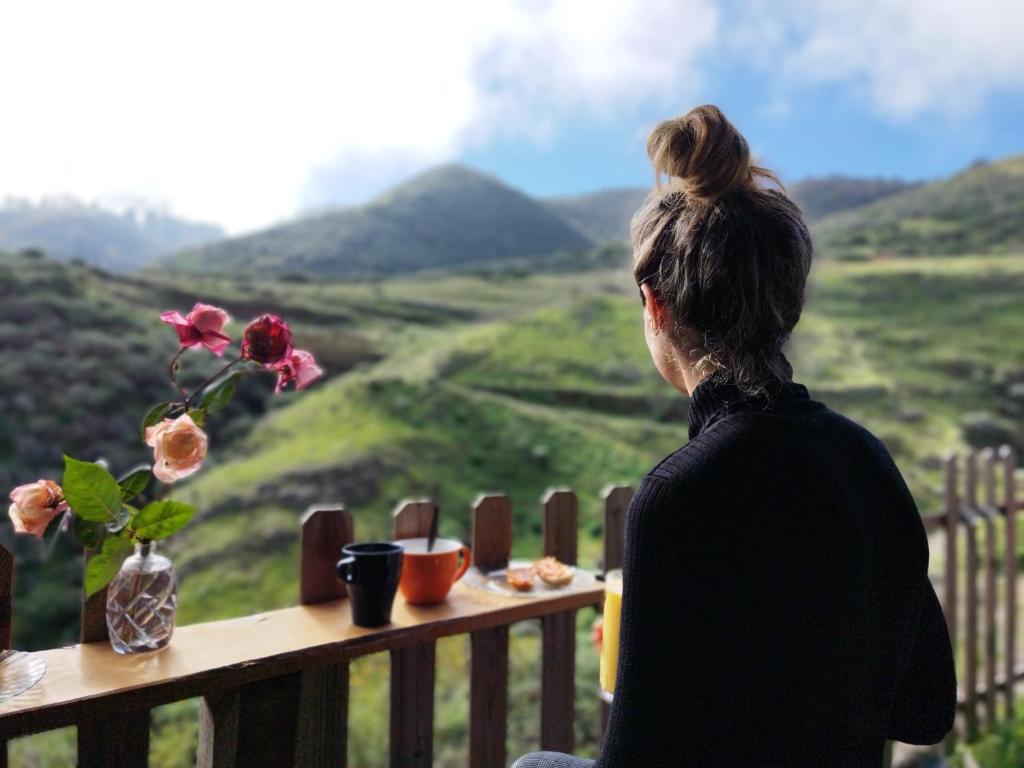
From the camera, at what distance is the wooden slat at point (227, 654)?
2.79 ft

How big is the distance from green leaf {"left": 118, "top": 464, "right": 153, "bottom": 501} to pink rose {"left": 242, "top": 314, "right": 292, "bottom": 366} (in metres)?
0.20

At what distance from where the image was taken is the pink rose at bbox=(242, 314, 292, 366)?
3.28 ft

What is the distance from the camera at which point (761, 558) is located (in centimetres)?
68

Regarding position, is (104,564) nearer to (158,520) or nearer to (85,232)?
(158,520)

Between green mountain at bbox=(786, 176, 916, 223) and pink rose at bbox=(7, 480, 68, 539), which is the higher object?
green mountain at bbox=(786, 176, 916, 223)

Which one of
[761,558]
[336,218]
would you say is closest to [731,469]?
[761,558]

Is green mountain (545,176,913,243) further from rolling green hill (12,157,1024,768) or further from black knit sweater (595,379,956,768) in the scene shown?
black knit sweater (595,379,956,768)

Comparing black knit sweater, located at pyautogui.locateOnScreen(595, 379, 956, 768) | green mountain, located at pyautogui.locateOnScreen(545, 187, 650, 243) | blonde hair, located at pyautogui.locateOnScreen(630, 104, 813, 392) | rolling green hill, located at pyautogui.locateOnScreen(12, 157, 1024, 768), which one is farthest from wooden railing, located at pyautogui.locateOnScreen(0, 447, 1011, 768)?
green mountain, located at pyautogui.locateOnScreen(545, 187, 650, 243)

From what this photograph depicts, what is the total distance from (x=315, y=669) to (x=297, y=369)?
453 millimetres

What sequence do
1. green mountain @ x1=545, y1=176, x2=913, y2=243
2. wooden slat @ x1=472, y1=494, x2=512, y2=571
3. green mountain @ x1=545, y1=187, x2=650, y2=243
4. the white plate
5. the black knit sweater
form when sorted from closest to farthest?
the black knit sweater, the white plate, wooden slat @ x1=472, y1=494, x2=512, y2=571, green mountain @ x1=545, y1=176, x2=913, y2=243, green mountain @ x1=545, y1=187, x2=650, y2=243

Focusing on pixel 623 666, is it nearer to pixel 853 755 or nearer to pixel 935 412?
pixel 853 755

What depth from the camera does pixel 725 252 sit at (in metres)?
0.74

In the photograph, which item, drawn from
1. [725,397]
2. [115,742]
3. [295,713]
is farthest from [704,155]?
[115,742]

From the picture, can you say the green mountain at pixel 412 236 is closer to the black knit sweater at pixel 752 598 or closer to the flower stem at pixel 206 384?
the flower stem at pixel 206 384
